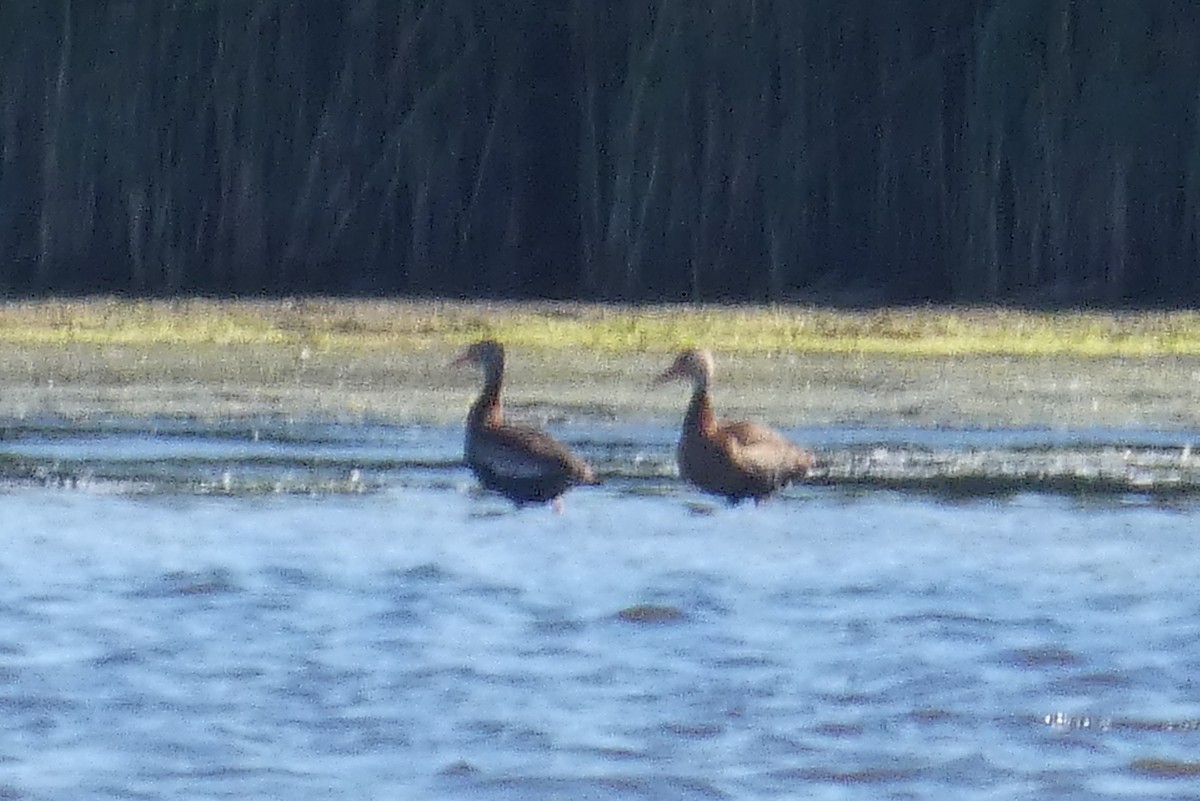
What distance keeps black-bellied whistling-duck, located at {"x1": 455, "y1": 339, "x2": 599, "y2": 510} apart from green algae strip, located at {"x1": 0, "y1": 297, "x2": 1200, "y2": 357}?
699 cm

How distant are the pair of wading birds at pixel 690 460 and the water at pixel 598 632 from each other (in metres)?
0.12

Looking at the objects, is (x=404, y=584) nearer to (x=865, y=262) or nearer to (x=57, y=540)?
(x=57, y=540)

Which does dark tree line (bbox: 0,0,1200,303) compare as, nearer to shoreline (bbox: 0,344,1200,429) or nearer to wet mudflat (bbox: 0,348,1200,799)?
shoreline (bbox: 0,344,1200,429)

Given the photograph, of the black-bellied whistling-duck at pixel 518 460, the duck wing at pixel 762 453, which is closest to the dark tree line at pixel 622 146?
the black-bellied whistling-duck at pixel 518 460

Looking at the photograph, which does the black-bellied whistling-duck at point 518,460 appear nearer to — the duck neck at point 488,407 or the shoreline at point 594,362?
the duck neck at point 488,407

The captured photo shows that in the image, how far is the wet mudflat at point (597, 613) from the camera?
614 centimetres

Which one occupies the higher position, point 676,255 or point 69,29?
point 69,29

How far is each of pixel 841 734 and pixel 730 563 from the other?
274 cm

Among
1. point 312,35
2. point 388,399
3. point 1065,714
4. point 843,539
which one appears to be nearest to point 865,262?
point 312,35

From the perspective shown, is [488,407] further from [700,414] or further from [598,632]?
[598,632]

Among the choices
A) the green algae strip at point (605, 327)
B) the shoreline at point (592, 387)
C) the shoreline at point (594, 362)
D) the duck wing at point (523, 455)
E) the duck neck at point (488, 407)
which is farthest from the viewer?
the green algae strip at point (605, 327)

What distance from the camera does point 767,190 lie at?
24.9 m

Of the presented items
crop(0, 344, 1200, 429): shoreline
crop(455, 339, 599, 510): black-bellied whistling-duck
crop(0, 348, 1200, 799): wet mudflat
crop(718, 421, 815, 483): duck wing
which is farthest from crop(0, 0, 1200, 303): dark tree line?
crop(718, 421, 815, 483): duck wing

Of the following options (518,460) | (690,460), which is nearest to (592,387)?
(690,460)
